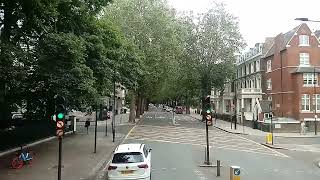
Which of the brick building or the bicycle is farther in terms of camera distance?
the brick building

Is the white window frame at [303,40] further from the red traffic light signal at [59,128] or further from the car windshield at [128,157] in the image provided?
the red traffic light signal at [59,128]

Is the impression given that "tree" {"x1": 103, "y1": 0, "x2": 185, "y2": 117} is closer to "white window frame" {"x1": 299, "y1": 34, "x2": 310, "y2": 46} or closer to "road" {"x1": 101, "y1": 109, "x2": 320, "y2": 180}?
"white window frame" {"x1": 299, "y1": 34, "x2": 310, "y2": 46}

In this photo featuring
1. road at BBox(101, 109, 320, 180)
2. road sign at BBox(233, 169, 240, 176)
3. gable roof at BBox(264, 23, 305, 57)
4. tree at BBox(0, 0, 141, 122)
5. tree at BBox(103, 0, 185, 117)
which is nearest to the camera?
road sign at BBox(233, 169, 240, 176)

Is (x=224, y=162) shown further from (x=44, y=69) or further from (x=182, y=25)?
(x=182, y=25)

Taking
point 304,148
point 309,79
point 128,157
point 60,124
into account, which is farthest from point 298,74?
point 60,124

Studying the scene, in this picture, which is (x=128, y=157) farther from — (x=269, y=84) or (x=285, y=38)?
(x=269, y=84)

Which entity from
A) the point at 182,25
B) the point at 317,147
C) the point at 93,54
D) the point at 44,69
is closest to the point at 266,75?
the point at 182,25

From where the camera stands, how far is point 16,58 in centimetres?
2322

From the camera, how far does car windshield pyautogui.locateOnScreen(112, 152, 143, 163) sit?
17.5 metres

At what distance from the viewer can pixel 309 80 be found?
60.3 m

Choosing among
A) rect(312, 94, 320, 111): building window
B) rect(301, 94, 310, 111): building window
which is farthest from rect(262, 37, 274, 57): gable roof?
rect(312, 94, 320, 111): building window

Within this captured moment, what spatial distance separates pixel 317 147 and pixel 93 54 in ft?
66.1

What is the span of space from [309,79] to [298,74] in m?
1.83

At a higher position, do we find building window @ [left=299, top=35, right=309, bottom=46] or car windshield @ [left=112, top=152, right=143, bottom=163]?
building window @ [left=299, top=35, right=309, bottom=46]
